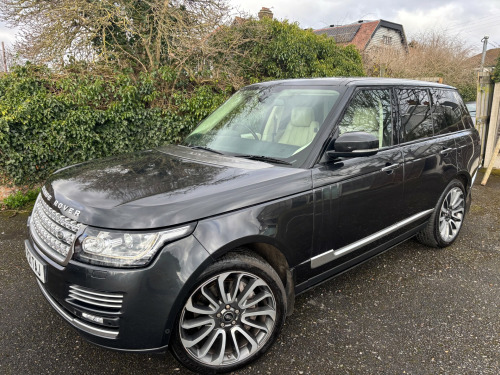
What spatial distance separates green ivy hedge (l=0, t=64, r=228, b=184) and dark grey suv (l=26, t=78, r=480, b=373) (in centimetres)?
248

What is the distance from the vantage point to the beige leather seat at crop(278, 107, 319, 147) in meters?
2.64

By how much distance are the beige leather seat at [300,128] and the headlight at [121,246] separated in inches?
49.2

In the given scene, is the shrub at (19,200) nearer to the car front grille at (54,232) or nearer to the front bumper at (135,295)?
the car front grille at (54,232)

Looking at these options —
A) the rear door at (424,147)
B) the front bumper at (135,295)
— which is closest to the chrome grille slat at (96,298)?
the front bumper at (135,295)

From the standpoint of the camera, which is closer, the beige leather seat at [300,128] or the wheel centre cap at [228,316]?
the wheel centre cap at [228,316]

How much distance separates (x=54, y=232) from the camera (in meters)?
2.07

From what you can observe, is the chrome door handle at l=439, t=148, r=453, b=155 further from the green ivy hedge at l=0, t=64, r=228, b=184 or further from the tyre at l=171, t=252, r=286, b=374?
the green ivy hedge at l=0, t=64, r=228, b=184

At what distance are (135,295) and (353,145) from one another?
1.64 m

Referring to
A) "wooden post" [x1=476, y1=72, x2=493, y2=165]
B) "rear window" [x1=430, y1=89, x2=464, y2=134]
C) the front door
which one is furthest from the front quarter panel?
"wooden post" [x1=476, y1=72, x2=493, y2=165]

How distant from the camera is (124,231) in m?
1.82

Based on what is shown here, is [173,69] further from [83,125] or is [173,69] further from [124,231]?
[124,231]

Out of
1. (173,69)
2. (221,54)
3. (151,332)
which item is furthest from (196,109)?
(151,332)

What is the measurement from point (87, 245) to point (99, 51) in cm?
526

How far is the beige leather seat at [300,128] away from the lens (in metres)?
2.64
